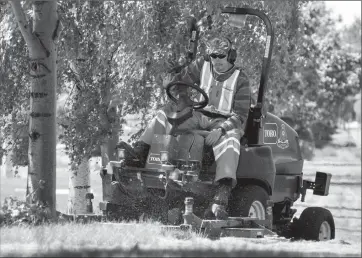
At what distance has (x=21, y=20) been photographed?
9000 mm

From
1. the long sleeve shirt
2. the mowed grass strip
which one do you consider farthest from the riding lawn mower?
the mowed grass strip

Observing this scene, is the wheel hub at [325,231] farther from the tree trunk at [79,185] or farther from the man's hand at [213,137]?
the tree trunk at [79,185]

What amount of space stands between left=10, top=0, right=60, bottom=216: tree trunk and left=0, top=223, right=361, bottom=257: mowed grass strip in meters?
0.86

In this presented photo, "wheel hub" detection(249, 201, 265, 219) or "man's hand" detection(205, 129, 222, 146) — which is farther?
"wheel hub" detection(249, 201, 265, 219)

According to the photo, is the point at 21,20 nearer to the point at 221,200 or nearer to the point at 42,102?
the point at 42,102

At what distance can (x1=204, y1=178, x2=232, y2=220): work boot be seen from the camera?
887 centimetres

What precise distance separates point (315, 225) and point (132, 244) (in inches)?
152

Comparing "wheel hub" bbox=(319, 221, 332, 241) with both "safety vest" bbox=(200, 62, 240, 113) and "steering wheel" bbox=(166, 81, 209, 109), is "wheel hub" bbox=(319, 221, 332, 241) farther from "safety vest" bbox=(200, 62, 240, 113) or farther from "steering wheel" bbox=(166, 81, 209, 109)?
"steering wheel" bbox=(166, 81, 209, 109)

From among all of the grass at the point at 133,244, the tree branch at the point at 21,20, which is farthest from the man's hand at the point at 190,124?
the tree branch at the point at 21,20

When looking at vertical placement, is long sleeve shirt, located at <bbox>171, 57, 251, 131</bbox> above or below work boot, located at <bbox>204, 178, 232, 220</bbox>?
above

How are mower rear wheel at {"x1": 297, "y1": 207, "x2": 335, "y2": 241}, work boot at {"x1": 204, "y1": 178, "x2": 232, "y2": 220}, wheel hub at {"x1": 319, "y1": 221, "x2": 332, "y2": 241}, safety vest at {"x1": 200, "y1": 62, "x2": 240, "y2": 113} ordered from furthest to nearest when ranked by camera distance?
wheel hub at {"x1": 319, "y1": 221, "x2": 332, "y2": 241} → mower rear wheel at {"x1": 297, "y1": 207, "x2": 335, "y2": 241} → safety vest at {"x1": 200, "y1": 62, "x2": 240, "y2": 113} → work boot at {"x1": 204, "y1": 178, "x2": 232, "y2": 220}

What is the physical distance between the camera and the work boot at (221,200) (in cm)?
887

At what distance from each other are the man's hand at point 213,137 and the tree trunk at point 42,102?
1597 mm

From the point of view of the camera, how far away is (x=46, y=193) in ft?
29.9
